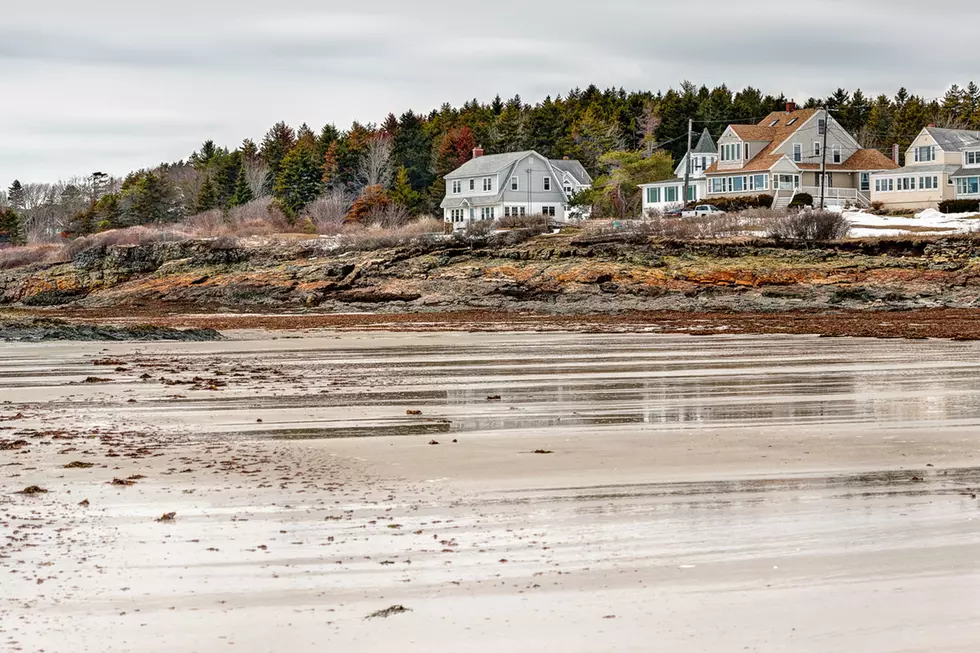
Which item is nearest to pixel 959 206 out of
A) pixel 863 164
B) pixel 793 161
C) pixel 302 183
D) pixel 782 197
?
pixel 782 197

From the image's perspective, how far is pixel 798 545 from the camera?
7555 millimetres

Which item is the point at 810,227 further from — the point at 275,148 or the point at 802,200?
the point at 275,148

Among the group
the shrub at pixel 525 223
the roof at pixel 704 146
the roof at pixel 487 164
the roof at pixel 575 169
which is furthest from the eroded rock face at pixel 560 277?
the roof at pixel 575 169

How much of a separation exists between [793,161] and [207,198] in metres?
50.2

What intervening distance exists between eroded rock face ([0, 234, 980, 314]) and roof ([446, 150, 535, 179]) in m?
25.5

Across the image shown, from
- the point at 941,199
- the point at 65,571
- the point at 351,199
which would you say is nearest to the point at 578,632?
the point at 65,571

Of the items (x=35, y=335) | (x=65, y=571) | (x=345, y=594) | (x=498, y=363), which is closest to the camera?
(x=345, y=594)

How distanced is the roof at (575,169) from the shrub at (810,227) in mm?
40352

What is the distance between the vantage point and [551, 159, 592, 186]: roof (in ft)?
284

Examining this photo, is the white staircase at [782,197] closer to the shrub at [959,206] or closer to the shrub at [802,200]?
the shrub at [802,200]

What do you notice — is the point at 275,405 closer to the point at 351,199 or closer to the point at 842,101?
the point at 351,199

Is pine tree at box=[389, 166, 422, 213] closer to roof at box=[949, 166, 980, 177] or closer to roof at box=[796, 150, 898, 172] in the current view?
roof at box=[796, 150, 898, 172]

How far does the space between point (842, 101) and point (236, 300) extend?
74308 mm

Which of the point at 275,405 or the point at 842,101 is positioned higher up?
the point at 842,101
